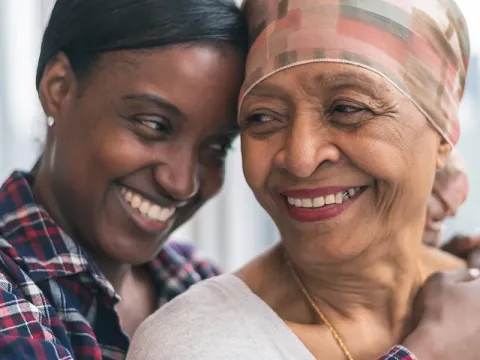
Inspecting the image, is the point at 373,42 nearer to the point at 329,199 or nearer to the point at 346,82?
the point at 346,82

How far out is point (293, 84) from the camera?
4.24ft

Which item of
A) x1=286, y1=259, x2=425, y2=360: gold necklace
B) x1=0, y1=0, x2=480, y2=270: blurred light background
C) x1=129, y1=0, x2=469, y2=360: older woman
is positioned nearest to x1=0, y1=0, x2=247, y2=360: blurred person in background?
x1=129, y1=0, x2=469, y2=360: older woman

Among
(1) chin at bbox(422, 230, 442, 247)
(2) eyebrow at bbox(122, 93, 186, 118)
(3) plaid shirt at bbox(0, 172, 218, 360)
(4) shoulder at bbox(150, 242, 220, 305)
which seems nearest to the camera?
(3) plaid shirt at bbox(0, 172, 218, 360)

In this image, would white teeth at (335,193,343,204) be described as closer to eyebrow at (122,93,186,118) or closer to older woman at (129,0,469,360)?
older woman at (129,0,469,360)

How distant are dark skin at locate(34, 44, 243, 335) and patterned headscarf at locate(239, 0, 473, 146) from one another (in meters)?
0.18

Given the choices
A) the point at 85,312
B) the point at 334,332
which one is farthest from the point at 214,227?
the point at 334,332

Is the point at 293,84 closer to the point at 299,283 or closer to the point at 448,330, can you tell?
the point at 299,283

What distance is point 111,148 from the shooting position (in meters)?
1.55

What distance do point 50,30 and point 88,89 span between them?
192 mm

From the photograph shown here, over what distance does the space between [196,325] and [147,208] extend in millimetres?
392

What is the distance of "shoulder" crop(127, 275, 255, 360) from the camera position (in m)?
1.29

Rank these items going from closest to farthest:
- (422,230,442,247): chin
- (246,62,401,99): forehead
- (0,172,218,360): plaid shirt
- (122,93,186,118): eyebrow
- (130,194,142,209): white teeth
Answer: (246,62,401,99): forehead
(0,172,218,360): plaid shirt
(122,93,186,118): eyebrow
(130,194,142,209): white teeth
(422,230,442,247): chin

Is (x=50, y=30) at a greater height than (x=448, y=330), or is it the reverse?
(x=50, y=30)

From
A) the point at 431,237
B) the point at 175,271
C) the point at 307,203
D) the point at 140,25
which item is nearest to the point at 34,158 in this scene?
the point at 175,271
